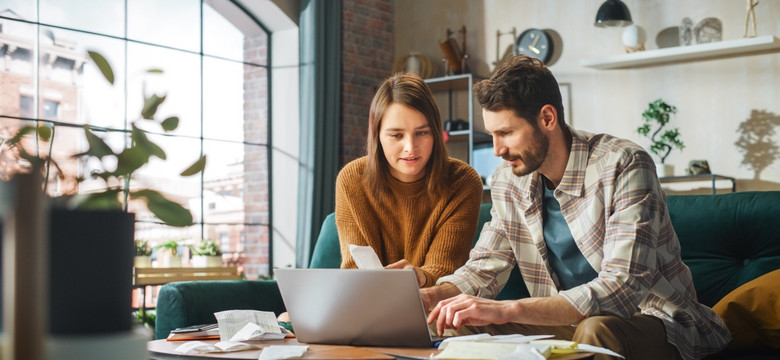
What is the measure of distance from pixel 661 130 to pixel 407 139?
10.3 feet

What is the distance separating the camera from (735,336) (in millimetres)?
2207

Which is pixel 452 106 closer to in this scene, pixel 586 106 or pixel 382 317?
pixel 586 106

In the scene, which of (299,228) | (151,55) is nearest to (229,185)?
(299,228)

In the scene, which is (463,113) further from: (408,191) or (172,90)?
(408,191)

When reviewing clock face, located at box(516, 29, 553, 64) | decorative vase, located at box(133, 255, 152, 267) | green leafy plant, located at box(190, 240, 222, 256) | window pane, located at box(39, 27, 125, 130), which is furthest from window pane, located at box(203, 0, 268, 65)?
clock face, located at box(516, 29, 553, 64)

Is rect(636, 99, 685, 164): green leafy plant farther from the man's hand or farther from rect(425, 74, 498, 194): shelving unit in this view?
the man's hand

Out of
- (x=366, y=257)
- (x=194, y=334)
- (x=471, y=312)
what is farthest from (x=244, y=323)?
(x=471, y=312)

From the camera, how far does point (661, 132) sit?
520 cm

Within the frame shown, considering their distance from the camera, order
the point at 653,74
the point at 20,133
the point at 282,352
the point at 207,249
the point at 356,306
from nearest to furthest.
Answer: the point at 20,133
the point at 282,352
the point at 356,306
the point at 207,249
the point at 653,74

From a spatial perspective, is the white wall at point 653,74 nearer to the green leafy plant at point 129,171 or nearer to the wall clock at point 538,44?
the wall clock at point 538,44

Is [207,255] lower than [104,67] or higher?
lower

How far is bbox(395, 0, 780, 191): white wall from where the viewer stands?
192 inches

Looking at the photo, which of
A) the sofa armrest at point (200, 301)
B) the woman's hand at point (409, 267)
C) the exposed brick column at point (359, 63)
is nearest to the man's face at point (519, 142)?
the woman's hand at point (409, 267)

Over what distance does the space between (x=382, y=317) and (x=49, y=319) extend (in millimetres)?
912
